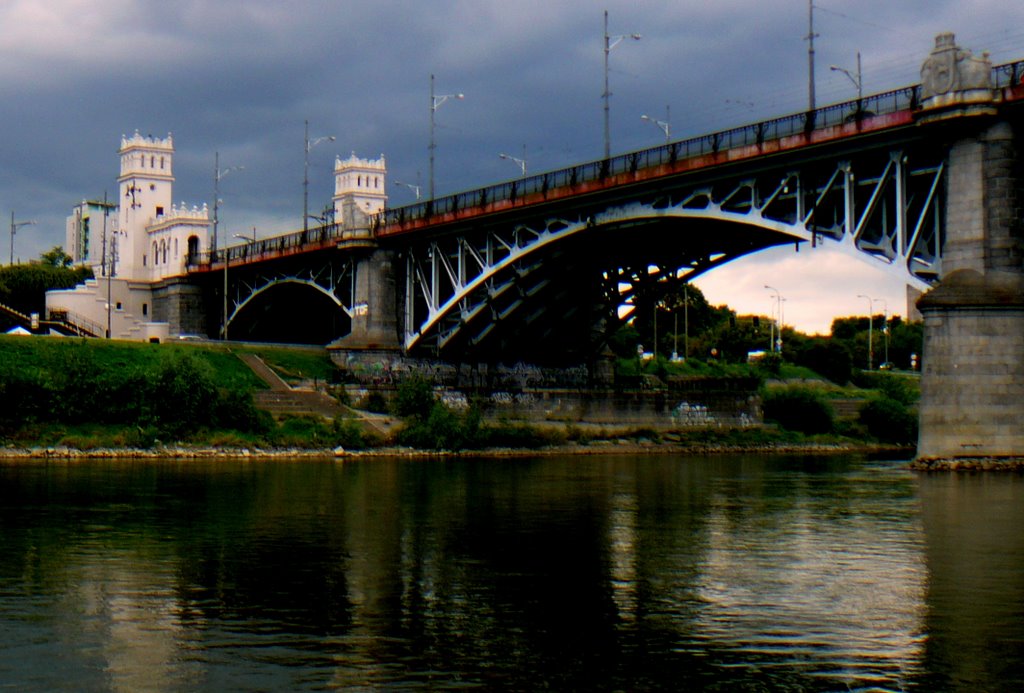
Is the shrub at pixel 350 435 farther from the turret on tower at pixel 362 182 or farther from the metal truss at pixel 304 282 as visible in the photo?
the turret on tower at pixel 362 182

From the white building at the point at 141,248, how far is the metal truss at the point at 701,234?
39.1m

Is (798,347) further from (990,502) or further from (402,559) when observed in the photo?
(402,559)

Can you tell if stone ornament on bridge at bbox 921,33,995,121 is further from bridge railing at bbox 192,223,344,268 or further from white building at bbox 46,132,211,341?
white building at bbox 46,132,211,341

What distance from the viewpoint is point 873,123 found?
54.2m

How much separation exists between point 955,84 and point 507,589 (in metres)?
35.8

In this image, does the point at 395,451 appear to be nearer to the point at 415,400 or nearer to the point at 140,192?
the point at 415,400

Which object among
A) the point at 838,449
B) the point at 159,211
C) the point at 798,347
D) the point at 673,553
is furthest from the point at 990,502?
the point at 159,211

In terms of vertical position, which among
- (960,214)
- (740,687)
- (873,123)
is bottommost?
(740,687)

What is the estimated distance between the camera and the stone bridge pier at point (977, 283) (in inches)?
2036

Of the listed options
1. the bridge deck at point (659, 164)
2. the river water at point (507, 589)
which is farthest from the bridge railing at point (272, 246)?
the river water at point (507, 589)

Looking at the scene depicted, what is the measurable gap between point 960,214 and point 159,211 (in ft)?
322

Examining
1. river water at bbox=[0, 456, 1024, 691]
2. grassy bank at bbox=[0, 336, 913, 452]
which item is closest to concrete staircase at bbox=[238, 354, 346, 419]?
grassy bank at bbox=[0, 336, 913, 452]

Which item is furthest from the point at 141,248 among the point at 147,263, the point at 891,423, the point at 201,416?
the point at 891,423

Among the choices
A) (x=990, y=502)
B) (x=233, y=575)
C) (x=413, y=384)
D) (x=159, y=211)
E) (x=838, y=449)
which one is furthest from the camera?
(x=159, y=211)
